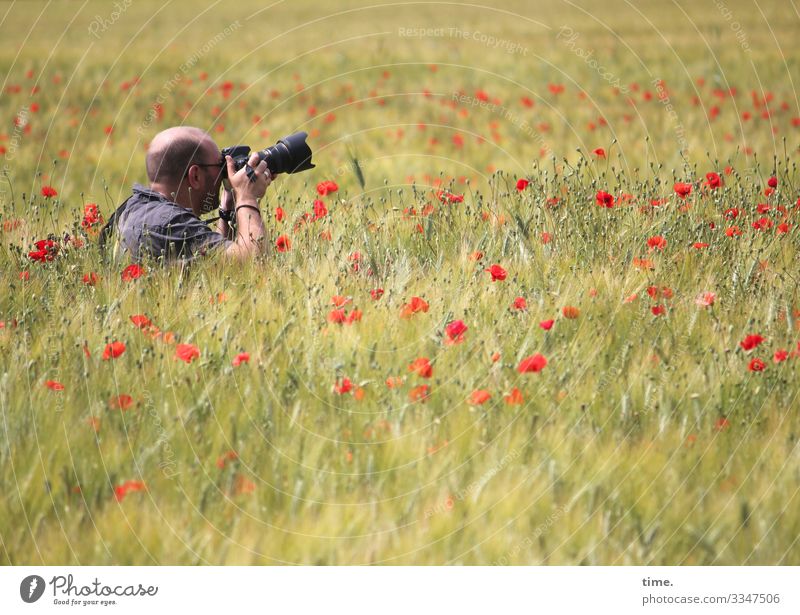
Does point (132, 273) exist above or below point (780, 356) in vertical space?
above

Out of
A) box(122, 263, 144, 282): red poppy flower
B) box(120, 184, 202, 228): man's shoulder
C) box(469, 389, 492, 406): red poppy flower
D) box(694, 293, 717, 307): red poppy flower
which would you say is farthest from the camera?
box(120, 184, 202, 228): man's shoulder

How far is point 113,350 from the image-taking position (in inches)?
105

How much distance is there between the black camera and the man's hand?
0.06 metres

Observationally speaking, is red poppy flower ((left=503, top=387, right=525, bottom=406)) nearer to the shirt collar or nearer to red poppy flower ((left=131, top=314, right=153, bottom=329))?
red poppy flower ((left=131, top=314, right=153, bottom=329))

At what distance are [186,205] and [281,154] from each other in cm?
47

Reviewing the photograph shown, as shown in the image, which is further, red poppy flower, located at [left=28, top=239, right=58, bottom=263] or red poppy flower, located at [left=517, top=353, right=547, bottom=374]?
red poppy flower, located at [left=28, top=239, right=58, bottom=263]

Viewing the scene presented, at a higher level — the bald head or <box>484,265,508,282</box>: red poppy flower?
the bald head

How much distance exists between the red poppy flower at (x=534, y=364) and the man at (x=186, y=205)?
128 cm

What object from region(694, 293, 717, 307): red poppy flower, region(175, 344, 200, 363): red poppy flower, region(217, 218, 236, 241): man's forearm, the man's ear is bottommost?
region(694, 293, 717, 307): red poppy flower

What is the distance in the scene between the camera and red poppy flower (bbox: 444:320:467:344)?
9.02ft

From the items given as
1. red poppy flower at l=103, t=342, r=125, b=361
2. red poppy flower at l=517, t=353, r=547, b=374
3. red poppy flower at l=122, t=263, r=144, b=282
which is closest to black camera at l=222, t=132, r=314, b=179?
red poppy flower at l=122, t=263, r=144, b=282

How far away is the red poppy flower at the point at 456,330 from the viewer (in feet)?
9.02

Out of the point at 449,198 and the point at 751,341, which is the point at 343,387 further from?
the point at 449,198

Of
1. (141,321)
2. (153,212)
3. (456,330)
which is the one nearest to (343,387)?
(456,330)
